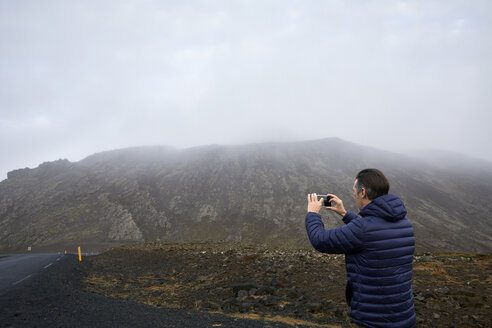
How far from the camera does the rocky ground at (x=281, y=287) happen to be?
32.9 ft

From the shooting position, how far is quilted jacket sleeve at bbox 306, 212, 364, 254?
9.87 feet

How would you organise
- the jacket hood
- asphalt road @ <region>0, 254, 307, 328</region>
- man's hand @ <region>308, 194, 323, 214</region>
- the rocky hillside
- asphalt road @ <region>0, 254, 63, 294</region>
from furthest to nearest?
the rocky hillside, asphalt road @ <region>0, 254, 63, 294</region>, asphalt road @ <region>0, 254, 307, 328</region>, man's hand @ <region>308, 194, 323, 214</region>, the jacket hood

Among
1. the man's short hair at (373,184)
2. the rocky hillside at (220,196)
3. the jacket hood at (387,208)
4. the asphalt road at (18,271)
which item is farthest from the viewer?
the rocky hillside at (220,196)

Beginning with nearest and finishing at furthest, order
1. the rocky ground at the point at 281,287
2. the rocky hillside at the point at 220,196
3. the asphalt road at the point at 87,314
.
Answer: the asphalt road at the point at 87,314 → the rocky ground at the point at 281,287 → the rocky hillside at the point at 220,196

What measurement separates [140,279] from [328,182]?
79695 millimetres

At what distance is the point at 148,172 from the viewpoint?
112 m

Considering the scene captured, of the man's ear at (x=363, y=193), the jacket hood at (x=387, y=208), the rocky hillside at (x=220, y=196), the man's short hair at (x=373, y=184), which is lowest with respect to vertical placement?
the rocky hillside at (x=220, y=196)

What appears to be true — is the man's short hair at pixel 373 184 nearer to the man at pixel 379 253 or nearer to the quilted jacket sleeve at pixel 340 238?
the man at pixel 379 253

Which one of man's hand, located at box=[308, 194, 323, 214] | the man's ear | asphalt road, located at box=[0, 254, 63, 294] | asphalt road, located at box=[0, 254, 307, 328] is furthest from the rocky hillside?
the man's ear

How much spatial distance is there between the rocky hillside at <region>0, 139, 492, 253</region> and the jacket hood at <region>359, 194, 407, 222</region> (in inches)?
2607

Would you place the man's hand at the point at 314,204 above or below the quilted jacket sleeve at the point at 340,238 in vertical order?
above

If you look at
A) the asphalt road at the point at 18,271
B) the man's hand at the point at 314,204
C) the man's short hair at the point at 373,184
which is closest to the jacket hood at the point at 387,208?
the man's short hair at the point at 373,184

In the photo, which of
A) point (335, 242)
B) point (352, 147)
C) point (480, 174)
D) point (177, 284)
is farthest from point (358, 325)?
point (480, 174)

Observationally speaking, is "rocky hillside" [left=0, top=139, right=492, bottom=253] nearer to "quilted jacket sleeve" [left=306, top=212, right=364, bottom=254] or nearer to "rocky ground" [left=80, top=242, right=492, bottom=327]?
"rocky ground" [left=80, top=242, right=492, bottom=327]
